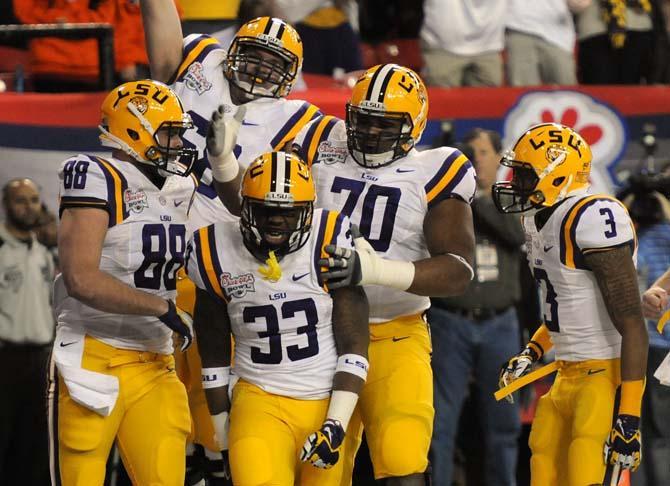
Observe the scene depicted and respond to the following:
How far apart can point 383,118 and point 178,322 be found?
1031mm

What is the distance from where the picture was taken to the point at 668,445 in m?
6.93

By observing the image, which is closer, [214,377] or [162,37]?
[214,377]

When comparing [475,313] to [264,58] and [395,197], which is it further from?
[264,58]

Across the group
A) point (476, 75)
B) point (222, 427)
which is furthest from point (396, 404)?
point (476, 75)

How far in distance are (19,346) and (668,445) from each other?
10.2ft

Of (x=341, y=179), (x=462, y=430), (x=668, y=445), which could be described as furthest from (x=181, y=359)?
(x=668, y=445)

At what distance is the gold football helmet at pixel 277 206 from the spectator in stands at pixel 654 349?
8.44ft

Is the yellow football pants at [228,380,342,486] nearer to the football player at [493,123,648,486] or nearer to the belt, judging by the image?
the football player at [493,123,648,486]

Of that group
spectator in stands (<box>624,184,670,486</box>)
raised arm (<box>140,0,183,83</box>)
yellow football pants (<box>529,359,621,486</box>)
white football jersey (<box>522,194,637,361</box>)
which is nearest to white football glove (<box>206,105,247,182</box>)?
raised arm (<box>140,0,183,83</box>)

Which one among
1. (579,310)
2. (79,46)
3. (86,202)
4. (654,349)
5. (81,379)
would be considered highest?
(79,46)

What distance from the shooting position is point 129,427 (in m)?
5.15

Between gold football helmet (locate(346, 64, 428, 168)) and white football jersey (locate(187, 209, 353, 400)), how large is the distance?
1.43 ft

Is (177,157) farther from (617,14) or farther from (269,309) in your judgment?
(617,14)

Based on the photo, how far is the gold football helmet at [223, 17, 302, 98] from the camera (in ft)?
18.0
